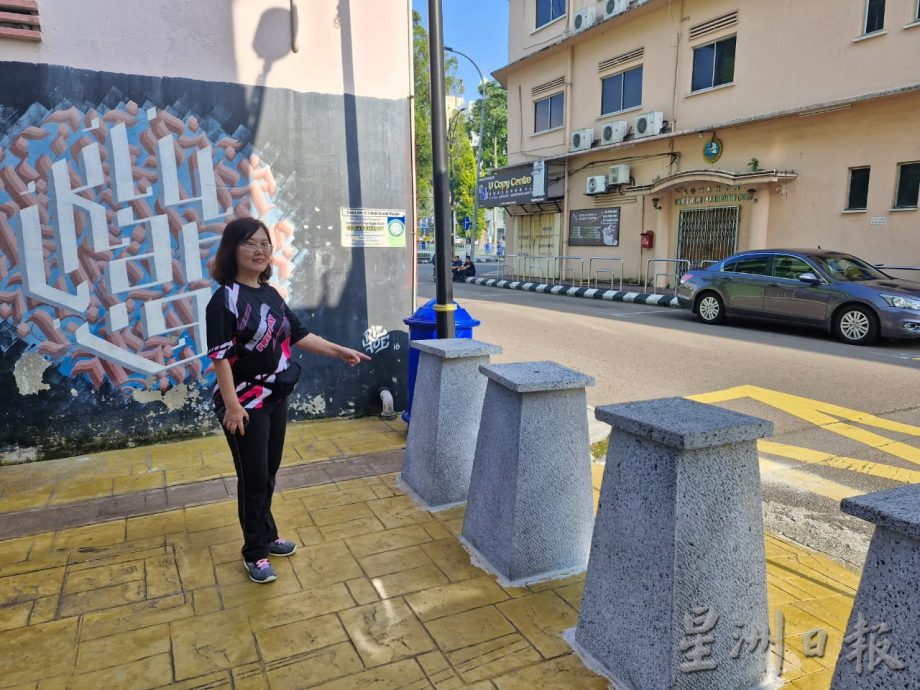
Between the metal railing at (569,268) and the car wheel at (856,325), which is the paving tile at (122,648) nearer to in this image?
the car wheel at (856,325)

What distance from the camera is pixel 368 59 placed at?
5.52 meters

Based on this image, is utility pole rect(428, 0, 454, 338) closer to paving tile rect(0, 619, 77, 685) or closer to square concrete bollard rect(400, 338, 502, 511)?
square concrete bollard rect(400, 338, 502, 511)

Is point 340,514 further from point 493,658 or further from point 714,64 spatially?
point 714,64

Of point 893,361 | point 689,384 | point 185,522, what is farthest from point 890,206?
point 185,522

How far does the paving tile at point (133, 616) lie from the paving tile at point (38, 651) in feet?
0.20

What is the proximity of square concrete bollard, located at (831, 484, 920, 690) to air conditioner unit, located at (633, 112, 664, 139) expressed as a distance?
1902cm

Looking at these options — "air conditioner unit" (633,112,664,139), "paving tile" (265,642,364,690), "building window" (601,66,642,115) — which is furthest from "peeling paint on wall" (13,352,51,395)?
"building window" (601,66,642,115)

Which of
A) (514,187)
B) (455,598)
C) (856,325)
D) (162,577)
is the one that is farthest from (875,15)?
(162,577)

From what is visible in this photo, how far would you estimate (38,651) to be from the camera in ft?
8.64

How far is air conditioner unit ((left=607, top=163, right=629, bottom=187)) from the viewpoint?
66.0 feet

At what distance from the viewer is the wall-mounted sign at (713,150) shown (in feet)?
57.0

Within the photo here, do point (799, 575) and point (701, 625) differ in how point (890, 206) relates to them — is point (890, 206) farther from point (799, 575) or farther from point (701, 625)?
point (701, 625)

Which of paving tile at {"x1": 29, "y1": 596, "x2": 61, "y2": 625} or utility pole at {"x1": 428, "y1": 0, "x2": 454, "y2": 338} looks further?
utility pole at {"x1": 428, "y1": 0, "x2": 454, "y2": 338}

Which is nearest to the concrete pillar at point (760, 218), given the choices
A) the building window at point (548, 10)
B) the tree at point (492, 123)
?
the building window at point (548, 10)
